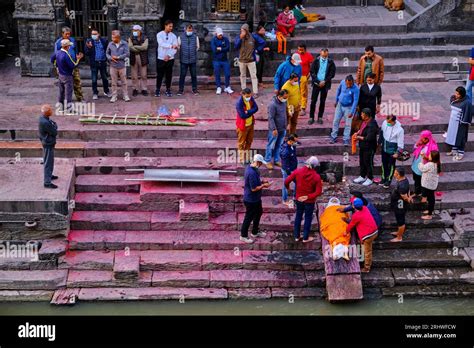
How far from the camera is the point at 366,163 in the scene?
1477 centimetres

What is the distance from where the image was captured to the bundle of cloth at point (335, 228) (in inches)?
529

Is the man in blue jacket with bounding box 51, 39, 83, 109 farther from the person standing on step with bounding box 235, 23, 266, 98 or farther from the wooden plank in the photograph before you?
the wooden plank

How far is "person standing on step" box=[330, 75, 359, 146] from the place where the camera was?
15.2 metres

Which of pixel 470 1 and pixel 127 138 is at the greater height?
pixel 470 1

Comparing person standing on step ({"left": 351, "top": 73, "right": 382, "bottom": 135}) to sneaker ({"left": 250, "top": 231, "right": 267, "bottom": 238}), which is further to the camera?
person standing on step ({"left": 351, "top": 73, "right": 382, "bottom": 135})

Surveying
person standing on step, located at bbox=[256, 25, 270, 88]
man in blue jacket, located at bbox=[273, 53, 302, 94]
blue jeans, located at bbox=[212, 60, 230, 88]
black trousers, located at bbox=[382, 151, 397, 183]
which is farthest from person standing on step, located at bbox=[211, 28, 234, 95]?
black trousers, located at bbox=[382, 151, 397, 183]

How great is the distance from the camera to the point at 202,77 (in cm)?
1902

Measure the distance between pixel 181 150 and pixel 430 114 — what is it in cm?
526

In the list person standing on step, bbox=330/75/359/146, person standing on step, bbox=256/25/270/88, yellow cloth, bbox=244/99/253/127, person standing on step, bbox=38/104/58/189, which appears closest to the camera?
person standing on step, bbox=38/104/58/189

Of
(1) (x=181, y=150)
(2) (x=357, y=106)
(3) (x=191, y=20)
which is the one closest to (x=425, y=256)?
(2) (x=357, y=106)

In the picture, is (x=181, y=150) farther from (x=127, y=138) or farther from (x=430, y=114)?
(x=430, y=114)

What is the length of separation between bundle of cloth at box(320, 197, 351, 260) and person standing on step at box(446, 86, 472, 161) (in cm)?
292

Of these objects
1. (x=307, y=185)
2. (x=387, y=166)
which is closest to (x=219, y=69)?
(x=387, y=166)

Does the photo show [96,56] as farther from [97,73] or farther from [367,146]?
[367,146]
